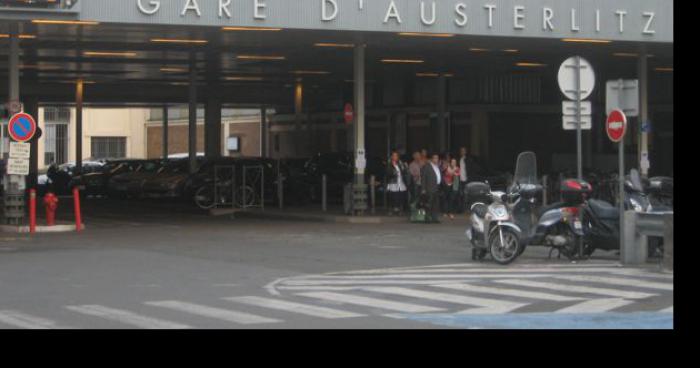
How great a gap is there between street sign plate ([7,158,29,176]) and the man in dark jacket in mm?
9364

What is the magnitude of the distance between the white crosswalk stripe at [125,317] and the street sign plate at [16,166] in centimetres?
1526

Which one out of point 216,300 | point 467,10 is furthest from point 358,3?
point 216,300

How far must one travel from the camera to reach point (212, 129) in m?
56.8

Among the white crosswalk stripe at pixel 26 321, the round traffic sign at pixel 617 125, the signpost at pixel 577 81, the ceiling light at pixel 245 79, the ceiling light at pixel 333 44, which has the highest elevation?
the ceiling light at pixel 245 79

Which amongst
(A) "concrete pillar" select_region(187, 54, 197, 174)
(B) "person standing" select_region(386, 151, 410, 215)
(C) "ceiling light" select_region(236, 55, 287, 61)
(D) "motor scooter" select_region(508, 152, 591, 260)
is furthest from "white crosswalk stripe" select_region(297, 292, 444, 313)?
(A) "concrete pillar" select_region(187, 54, 197, 174)

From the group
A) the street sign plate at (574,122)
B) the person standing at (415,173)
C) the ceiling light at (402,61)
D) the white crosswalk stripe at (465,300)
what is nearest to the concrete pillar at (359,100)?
the person standing at (415,173)

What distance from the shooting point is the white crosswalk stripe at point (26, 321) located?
12445mm

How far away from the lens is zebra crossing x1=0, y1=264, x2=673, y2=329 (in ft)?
43.2

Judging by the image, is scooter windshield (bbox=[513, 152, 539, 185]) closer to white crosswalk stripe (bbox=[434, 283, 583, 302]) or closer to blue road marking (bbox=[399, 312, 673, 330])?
white crosswalk stripe (bbox=[434, 283, 583, 302])

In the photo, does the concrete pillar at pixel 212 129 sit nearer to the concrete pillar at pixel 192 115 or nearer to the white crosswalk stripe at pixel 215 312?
the concrete pillar at pixel 192 115

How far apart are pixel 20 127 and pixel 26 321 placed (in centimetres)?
1597
